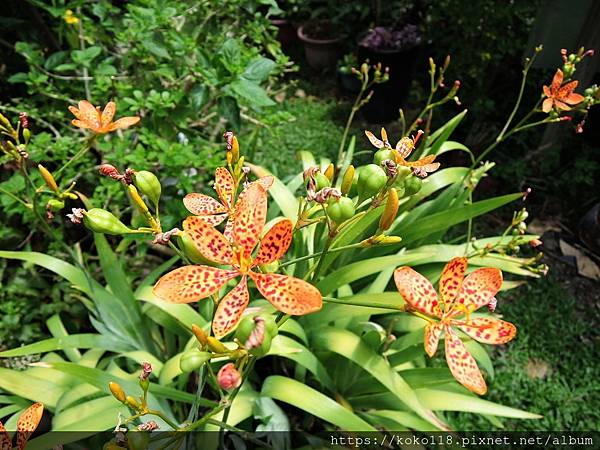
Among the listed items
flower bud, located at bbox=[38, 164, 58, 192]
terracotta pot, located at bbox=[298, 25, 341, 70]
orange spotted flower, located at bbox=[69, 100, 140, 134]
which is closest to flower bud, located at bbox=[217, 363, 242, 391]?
flower bud, located at bbox=[38, 164, 58, 192]

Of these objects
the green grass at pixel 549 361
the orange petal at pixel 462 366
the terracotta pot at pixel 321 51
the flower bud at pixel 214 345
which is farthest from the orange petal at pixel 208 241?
the terracotta pot at pixel 321 51

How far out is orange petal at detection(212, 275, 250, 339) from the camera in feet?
1.74

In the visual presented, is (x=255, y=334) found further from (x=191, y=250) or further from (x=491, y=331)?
(x=491, y=331)

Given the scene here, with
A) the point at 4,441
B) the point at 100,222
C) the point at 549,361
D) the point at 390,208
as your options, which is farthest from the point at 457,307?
the point at 549,361

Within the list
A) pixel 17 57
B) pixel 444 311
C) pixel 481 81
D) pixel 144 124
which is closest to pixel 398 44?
pixel 481 81

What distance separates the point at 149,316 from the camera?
1.39 meters

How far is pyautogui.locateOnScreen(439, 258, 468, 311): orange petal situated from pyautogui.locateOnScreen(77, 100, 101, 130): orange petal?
718 millimetres

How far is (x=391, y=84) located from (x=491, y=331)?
266cm

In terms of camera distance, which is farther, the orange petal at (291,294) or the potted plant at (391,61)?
the potted plant at (391,61)

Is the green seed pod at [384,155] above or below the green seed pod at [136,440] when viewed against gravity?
above

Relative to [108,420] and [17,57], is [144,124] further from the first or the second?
[108,420]

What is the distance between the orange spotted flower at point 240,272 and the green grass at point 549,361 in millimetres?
1305

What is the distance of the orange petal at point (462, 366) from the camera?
1.85 ft

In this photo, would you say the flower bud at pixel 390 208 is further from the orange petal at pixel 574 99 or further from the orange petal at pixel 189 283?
the orange petal at pixel 574 99
